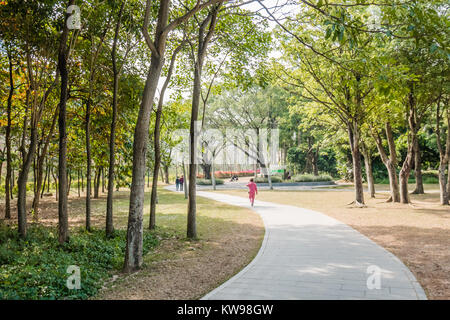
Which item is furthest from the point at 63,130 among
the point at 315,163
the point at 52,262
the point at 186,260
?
the point at 315,163

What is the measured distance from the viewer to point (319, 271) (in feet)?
19.2

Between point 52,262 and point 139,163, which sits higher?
point 139,163

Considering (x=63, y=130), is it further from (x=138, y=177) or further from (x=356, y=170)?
(x=356, y=170)

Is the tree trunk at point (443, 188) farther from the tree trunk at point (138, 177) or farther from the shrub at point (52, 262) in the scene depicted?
the tree trunk at point (138, 177)

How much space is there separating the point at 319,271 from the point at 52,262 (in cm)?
556

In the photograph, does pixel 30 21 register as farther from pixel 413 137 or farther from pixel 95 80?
pixel 413 137

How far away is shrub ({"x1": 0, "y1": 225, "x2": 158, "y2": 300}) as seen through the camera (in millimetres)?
4591

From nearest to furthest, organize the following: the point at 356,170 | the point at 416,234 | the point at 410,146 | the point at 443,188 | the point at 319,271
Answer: the point at 319,271 < the point at 416,234 < the point at 443,188 < the point at 410,146 < the point at 356,170

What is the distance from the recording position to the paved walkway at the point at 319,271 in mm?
4727

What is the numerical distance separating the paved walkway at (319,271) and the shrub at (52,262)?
7.90 feet

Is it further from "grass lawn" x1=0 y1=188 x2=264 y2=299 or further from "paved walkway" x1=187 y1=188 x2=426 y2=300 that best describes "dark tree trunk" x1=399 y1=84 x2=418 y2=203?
"grass lawn" x1=0 y1=188 x2=264 y2=299

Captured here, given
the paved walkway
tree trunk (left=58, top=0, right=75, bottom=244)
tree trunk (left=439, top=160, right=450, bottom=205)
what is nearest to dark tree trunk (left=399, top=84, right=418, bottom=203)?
tree trunk (left=439, top=160, right=450, bottom=205)

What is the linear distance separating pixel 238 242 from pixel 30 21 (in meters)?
8.59
